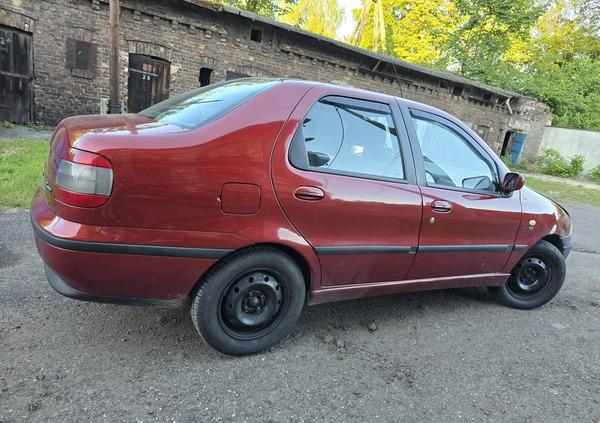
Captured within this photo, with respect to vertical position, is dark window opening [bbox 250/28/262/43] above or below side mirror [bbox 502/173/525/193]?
above

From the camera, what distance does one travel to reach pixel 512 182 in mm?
3086

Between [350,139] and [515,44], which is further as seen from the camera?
[515,44]

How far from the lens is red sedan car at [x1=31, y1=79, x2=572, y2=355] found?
6.41 ft

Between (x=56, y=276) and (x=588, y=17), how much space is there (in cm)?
3601

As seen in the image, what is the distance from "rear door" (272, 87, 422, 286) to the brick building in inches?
341

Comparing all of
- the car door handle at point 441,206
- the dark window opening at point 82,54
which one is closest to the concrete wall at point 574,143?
the car door handle at point 441,206

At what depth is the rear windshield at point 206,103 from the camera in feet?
7.45

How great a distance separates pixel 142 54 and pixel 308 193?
10.9 metres

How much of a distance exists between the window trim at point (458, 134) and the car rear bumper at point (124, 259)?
141cm

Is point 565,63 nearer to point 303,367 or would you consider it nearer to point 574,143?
point 574,143

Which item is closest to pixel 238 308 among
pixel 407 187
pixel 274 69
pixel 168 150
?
pixel 168 150

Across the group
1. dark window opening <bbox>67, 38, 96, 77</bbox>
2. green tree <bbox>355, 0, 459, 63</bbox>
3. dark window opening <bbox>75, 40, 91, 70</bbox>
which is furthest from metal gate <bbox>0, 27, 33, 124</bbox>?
green tree <bbox>355, 0, 459, 63</bbox>

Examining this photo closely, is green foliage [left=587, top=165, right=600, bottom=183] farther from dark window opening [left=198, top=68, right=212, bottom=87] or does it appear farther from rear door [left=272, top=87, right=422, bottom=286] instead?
rear door [left=272, top=87, right=422, bottom=286]

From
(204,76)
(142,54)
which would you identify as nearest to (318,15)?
(204,76)
